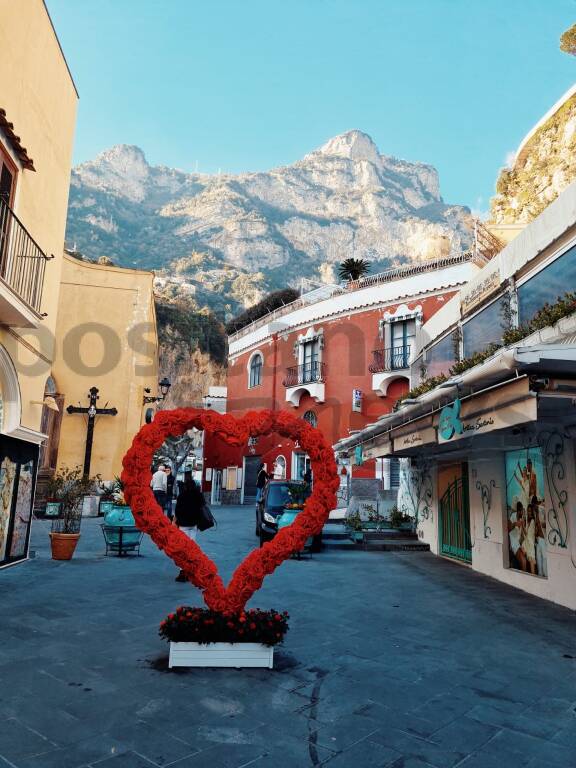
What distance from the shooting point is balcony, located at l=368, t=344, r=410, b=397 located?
2406cm

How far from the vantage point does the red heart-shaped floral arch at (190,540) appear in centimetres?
483

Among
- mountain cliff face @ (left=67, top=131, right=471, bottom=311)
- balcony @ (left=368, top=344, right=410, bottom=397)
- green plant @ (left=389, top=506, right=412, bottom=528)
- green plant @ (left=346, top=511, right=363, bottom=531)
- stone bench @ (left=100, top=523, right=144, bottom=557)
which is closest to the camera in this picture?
stone bench @ (left=100, top=523, right=144, bottom=557)

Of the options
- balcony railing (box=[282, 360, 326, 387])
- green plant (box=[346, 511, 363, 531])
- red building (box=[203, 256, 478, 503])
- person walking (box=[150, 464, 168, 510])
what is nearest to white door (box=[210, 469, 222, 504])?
red building (box=[203, 256, 478, 503])

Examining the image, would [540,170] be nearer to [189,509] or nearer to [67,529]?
[189,509]

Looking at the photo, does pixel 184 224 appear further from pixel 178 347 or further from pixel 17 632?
pixel 17 632

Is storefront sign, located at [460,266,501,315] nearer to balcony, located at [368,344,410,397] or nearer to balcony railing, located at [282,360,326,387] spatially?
balcony, located at [368,344,410,397]

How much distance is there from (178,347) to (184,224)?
73.3 meters

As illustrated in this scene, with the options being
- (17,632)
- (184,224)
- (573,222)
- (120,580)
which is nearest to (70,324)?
(120,580)

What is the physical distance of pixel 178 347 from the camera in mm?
52750

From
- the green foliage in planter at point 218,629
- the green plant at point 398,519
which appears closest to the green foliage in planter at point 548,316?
the green foliage in planter at point 218,629

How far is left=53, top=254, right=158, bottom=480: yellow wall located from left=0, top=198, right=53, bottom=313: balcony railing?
11152 mm

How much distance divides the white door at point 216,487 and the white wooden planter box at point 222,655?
1109 inches

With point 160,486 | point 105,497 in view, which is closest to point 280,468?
point 105,497

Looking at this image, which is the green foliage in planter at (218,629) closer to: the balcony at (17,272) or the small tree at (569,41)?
the balcony at (17,272)
